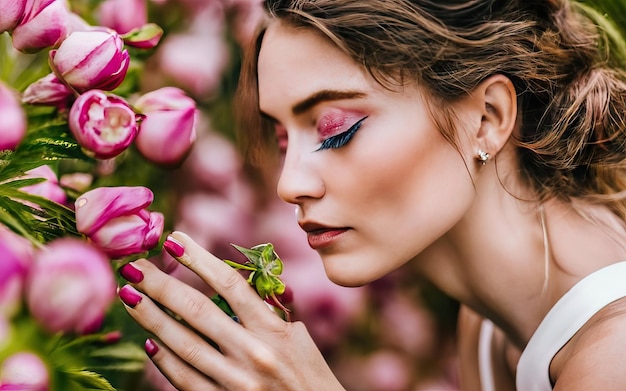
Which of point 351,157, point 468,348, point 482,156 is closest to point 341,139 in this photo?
point 351,157

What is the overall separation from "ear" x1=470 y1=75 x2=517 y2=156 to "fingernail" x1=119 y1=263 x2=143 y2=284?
15.1 inches

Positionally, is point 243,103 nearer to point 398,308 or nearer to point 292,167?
point 292,167

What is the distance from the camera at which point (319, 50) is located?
72cm

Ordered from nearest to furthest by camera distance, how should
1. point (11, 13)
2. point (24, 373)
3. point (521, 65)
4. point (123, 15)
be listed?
point (24, 373) → point (11, 13) → point (123, 15) → point (521, 65)

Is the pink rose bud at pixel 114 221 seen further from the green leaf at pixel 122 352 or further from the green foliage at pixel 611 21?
the green foliage at pixel 611 21

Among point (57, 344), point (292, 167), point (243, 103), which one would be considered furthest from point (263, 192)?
point (57, 344)

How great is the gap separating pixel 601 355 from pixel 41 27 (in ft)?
1.79

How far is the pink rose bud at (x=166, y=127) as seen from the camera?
0.49 m

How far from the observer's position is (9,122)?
349 millimetres

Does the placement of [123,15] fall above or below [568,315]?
above

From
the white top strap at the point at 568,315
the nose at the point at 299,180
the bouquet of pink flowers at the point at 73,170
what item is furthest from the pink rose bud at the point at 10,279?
the white top strap at the point at 568,315

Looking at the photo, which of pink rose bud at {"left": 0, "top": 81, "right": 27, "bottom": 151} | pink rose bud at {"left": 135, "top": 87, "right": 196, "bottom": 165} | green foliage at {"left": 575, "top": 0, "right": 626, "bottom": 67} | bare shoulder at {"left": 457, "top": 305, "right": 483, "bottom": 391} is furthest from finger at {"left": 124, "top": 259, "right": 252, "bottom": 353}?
bare shoulder at {"left": 457, "top": 305, "right": 483, "bottom": 391}

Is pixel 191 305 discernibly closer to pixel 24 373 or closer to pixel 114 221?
pixel 114 221

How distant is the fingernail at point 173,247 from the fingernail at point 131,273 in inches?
1.2
